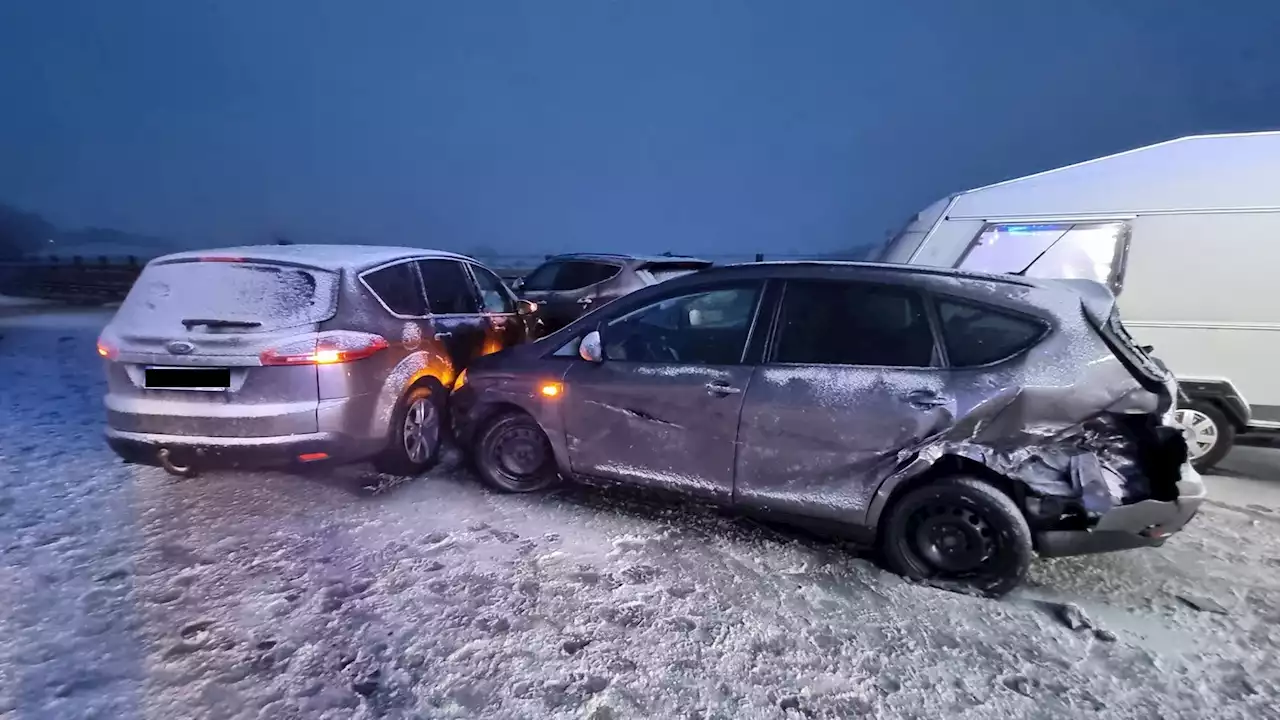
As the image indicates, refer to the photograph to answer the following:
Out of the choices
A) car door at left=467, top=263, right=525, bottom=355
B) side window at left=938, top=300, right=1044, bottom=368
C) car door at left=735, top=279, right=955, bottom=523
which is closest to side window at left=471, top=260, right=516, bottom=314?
car door at left=467, top=263, right=525, bottom=355

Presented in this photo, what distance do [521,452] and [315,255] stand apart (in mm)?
1932

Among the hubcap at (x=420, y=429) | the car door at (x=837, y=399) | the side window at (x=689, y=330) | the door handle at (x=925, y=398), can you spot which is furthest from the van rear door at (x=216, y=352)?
the door handle at (x=925, y=398)

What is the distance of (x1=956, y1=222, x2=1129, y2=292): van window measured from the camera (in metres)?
4.96

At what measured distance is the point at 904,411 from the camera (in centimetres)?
334

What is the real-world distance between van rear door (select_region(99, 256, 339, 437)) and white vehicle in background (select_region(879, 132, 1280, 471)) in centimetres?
514

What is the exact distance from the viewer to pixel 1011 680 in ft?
9.02

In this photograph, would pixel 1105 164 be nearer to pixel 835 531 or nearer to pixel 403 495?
pixel 835 531

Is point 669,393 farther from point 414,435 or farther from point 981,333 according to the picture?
point 414,435

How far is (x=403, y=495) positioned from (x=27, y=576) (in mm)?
1905

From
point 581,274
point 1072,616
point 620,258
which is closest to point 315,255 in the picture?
point 581,274

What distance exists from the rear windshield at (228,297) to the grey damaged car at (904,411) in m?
1.71

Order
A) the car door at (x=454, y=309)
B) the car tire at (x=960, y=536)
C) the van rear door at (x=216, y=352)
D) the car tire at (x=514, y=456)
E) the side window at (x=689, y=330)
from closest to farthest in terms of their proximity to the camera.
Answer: the car tire at (x=960, y=536) < the side window at (x=689, y=330) < the van rear door at (x=216, y=352) < the car tire at (x=514, y=456) < the car door at (x=454, y=309)

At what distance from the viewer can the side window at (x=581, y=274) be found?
8.55 m

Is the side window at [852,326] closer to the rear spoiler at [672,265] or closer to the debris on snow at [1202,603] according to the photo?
the debris on snow at [1202,603]
